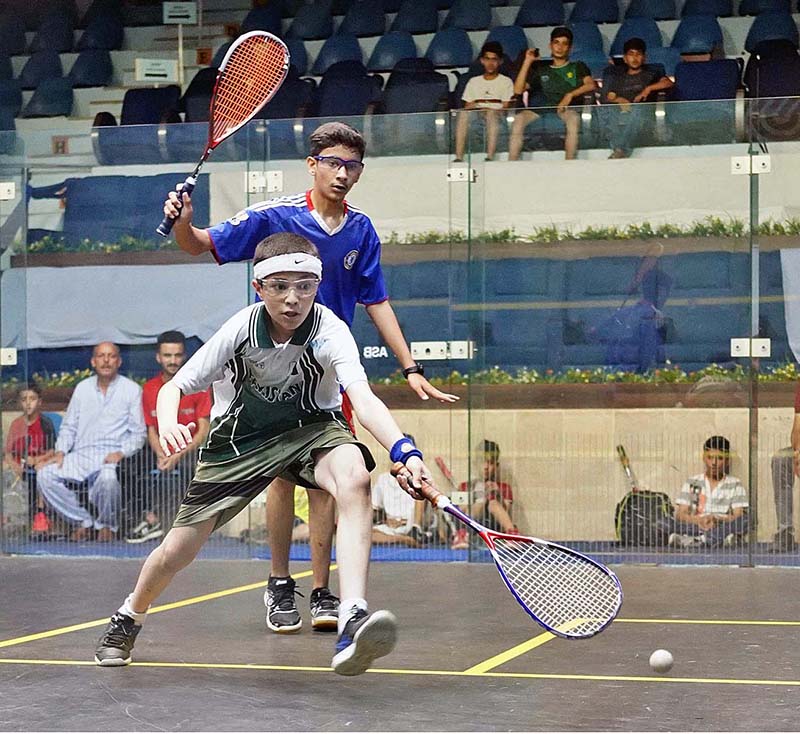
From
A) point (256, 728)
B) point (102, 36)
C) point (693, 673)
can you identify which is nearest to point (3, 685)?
point (256, 728)

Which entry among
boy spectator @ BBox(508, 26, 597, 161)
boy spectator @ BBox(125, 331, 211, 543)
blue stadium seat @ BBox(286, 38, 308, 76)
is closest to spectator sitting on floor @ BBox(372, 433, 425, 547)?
boy spectator @ BBox(125, 331, 211, 543)

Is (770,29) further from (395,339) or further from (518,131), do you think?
(395,339)

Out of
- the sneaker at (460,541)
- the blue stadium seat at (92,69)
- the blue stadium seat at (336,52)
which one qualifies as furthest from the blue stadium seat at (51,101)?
the sneaker at (460,541)

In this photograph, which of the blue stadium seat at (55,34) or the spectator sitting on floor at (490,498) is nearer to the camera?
the spectator sitting on floor at (490,498)

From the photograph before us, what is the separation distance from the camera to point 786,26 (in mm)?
10641

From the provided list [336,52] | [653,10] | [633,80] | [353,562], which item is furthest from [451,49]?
[353,562]

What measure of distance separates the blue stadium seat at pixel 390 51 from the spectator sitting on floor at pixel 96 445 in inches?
180

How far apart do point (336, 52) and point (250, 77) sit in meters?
6.96

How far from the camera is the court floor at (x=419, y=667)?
10.8 feet

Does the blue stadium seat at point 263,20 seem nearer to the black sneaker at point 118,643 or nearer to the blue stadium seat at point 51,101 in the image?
the blue stadium seat at point 51,101

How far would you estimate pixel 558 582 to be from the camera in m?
3.67

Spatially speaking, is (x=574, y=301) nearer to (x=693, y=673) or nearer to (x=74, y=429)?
(x=74, y=429)

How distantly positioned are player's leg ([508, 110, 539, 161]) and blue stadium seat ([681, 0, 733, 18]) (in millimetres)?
4266

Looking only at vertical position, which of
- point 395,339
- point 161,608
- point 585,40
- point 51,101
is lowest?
point 161,608
